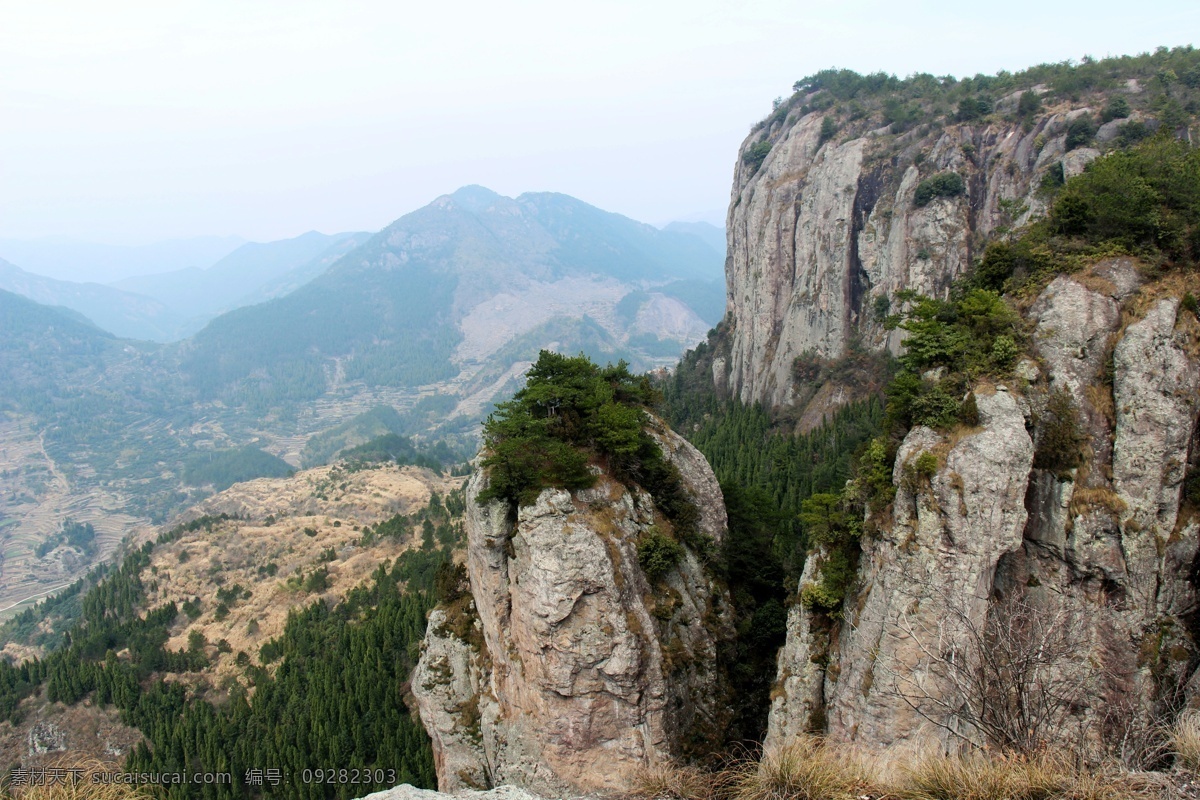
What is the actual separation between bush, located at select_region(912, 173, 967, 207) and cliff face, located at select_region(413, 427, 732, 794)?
5094 cm

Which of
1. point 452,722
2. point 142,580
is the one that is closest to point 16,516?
point 142,580

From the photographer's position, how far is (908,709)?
63.6 ft

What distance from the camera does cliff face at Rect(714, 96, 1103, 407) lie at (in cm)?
6050

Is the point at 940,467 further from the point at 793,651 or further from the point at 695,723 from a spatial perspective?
the point at 695,723

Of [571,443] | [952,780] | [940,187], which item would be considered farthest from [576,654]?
[940,187]

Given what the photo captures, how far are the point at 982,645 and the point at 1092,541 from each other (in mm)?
9536

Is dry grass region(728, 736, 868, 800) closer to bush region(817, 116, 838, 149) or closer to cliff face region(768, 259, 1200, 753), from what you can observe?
cliff face region(768, 259, 1200, 753)

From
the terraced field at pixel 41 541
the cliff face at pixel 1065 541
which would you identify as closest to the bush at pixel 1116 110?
the cliff face at pixel 1065 541

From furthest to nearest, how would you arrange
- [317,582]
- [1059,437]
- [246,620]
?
[317,582] < [246,620] < [1059,437]

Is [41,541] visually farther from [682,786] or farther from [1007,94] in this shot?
[1007,94]

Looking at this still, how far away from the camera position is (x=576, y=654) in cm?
2358

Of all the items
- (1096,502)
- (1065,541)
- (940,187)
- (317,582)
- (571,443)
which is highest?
(940,187)

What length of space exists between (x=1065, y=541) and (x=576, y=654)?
15.9 m

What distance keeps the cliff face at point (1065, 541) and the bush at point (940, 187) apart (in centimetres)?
4626
